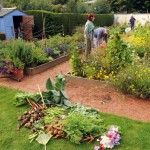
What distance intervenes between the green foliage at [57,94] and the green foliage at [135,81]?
143cm

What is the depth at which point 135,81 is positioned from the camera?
227 inches

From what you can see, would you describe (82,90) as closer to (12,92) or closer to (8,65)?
(12,92)

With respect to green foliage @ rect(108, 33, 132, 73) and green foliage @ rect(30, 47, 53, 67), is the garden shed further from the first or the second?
green foliage @ rect(108, 33, 132, 73)

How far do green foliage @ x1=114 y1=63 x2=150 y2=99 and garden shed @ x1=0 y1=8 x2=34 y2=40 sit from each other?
12.9 meters

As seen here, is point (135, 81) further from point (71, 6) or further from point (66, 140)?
point (71, 6)

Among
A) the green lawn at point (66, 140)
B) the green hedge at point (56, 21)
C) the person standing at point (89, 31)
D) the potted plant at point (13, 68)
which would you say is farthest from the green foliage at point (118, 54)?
the green hedge at point (56, 21)

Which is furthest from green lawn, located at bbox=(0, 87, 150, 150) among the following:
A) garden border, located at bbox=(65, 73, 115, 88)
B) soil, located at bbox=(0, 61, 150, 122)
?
garden border, located at bbox=(65, 73, 115, 88)

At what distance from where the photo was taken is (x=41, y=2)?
28516 mm

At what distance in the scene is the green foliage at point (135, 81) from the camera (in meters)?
5.63

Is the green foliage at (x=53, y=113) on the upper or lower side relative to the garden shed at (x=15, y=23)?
lower

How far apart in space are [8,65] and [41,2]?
22.4m

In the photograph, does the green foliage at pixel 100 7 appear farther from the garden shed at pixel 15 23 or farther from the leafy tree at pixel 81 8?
the garden shed at pixel 15 23

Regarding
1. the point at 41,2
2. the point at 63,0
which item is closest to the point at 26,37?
the point at 41,2

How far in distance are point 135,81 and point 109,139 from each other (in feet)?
7.30
